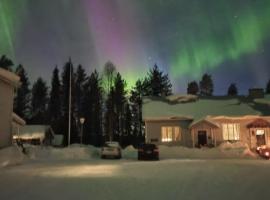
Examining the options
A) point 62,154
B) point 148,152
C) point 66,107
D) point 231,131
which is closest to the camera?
point 148,152

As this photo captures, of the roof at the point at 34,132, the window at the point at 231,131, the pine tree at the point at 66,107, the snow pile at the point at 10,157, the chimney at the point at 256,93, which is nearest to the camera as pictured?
the snow pile at the point at 10,157

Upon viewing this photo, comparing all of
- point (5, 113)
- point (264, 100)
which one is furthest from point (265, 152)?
point (5, 113)

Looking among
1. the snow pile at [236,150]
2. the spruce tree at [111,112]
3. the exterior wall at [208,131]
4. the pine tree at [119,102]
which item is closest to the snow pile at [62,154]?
the exterior wall at [208,131]

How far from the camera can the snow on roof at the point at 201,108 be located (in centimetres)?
4284

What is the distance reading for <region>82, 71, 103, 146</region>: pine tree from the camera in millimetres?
82188

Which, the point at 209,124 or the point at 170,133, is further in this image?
the point at 170,133

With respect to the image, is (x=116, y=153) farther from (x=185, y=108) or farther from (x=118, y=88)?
(x=118, y=88)

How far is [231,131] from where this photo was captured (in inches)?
1651

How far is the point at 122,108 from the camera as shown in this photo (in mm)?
82375

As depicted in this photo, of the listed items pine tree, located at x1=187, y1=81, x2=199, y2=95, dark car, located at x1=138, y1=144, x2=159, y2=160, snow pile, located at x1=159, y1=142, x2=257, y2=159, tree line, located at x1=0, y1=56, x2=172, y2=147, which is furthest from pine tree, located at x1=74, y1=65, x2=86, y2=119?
dark car, located at x1=138, y1=144, x2=159, y2=160

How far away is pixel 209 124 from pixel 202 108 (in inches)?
177

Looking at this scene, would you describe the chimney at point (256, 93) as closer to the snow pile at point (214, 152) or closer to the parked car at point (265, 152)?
the snow pile at point (214, 152)

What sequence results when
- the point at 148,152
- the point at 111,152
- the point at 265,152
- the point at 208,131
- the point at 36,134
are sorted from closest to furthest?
the point at 148,152
the point at 265,152
the point at 111,152
the point at 208,131
the point at 36,134

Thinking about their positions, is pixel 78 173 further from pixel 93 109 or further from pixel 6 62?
pixel 6 62
